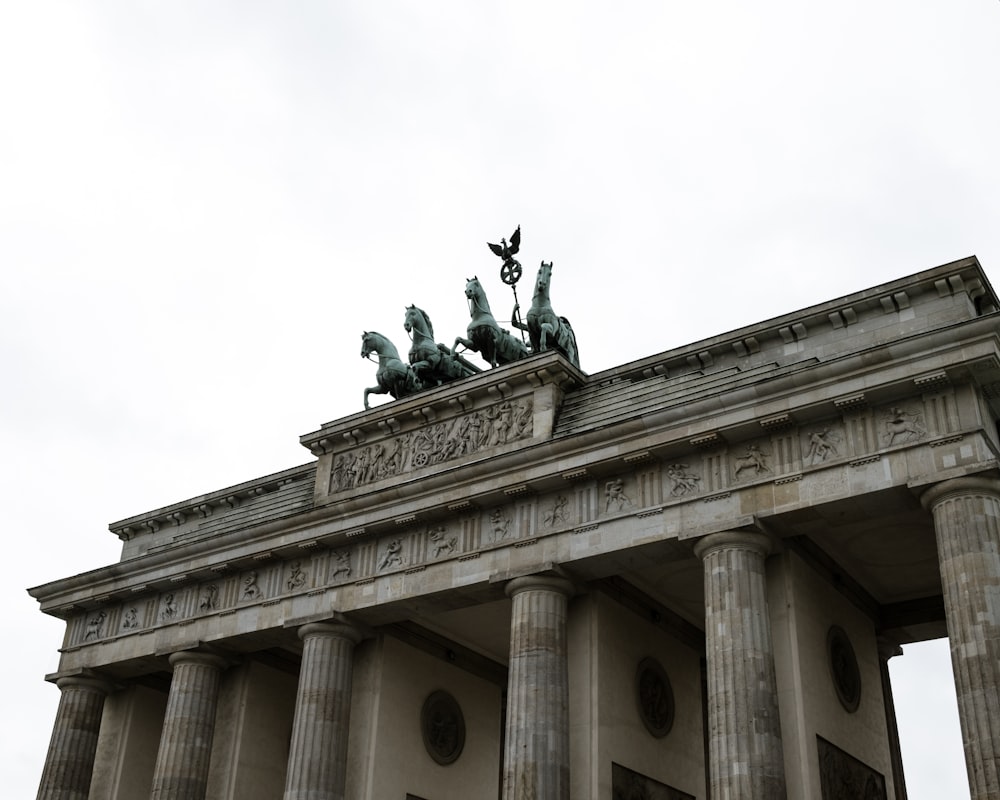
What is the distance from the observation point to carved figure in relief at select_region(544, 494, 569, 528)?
25.8 m

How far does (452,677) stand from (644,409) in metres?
9.42

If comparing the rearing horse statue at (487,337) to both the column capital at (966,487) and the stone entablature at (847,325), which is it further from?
the column capital at (966,487)

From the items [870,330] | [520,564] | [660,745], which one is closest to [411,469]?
[520,564]

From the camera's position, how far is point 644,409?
26.0 meters

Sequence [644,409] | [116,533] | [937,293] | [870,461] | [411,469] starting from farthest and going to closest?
[116,533]
[411,469]
[644,409]
[937,293]
[870,461]

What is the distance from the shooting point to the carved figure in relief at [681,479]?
2430 cm

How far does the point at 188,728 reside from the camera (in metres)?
29.9

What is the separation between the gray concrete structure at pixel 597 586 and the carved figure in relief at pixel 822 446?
41mm

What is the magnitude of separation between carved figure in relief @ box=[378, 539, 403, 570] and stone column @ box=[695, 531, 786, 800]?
7.32 m

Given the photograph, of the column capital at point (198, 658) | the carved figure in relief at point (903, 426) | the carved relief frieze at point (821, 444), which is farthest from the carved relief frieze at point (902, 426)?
the column capital at point (198, 658)

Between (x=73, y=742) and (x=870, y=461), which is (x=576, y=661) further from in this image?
(x=73, y=742)

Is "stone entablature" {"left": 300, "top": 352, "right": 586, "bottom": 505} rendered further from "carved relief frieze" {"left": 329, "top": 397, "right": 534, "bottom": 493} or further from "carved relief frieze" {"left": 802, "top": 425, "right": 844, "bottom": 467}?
"carved relief frieze" {"left": 802, "top": 425, "right": 844, "bottom": 467}

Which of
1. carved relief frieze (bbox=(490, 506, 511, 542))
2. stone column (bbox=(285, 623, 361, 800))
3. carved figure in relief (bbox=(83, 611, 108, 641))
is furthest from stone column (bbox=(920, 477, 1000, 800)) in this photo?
carved figure in relief (bbox=(83, 611, 108, 641))

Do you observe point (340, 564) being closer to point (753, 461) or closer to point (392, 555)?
point (392, 555)
